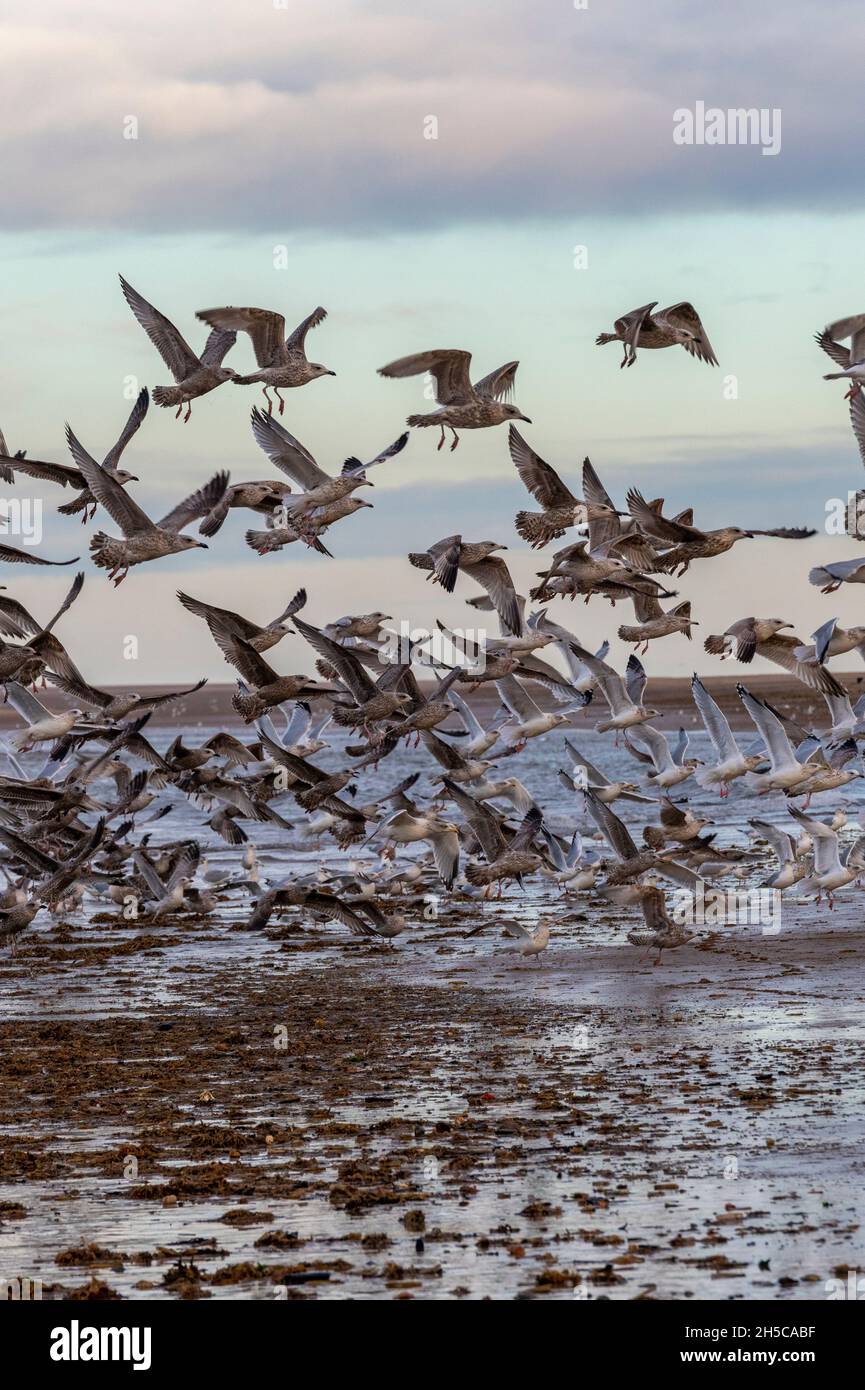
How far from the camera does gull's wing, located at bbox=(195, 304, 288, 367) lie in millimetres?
15438

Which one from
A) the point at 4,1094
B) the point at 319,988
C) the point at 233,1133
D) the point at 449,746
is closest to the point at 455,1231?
the point at 233,1133

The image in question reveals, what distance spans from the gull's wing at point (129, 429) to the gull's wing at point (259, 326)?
97cm

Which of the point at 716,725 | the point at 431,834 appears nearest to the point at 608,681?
the point at 716,725

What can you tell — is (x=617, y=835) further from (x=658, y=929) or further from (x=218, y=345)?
(x=218, y=345)

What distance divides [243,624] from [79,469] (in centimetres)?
207

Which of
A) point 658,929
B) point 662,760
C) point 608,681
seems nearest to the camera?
point 658,929

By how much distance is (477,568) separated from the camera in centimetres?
1795

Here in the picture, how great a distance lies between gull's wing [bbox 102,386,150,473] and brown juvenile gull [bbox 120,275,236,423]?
71 centimetres

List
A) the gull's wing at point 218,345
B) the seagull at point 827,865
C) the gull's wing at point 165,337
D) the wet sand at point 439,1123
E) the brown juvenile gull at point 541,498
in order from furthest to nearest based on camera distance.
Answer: the seagull at point 827,865 → the brown juvenile gull at point 541,498 → the gull's wing at point 218,345 → the gull's wing at point 165,337 → the wet sand at point 439,1123

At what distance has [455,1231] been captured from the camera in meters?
8.66

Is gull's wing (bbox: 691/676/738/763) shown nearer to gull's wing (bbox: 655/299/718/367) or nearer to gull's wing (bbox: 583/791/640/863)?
gull's wing (bbox: 583/791/640/863)

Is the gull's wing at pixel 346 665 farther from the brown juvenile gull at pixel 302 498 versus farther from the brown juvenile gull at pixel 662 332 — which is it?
the brown juvenile gull at pixel 662 332

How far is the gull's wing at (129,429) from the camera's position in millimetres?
15961

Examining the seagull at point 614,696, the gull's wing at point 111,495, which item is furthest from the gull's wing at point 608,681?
the gull's wing at point 111,495
